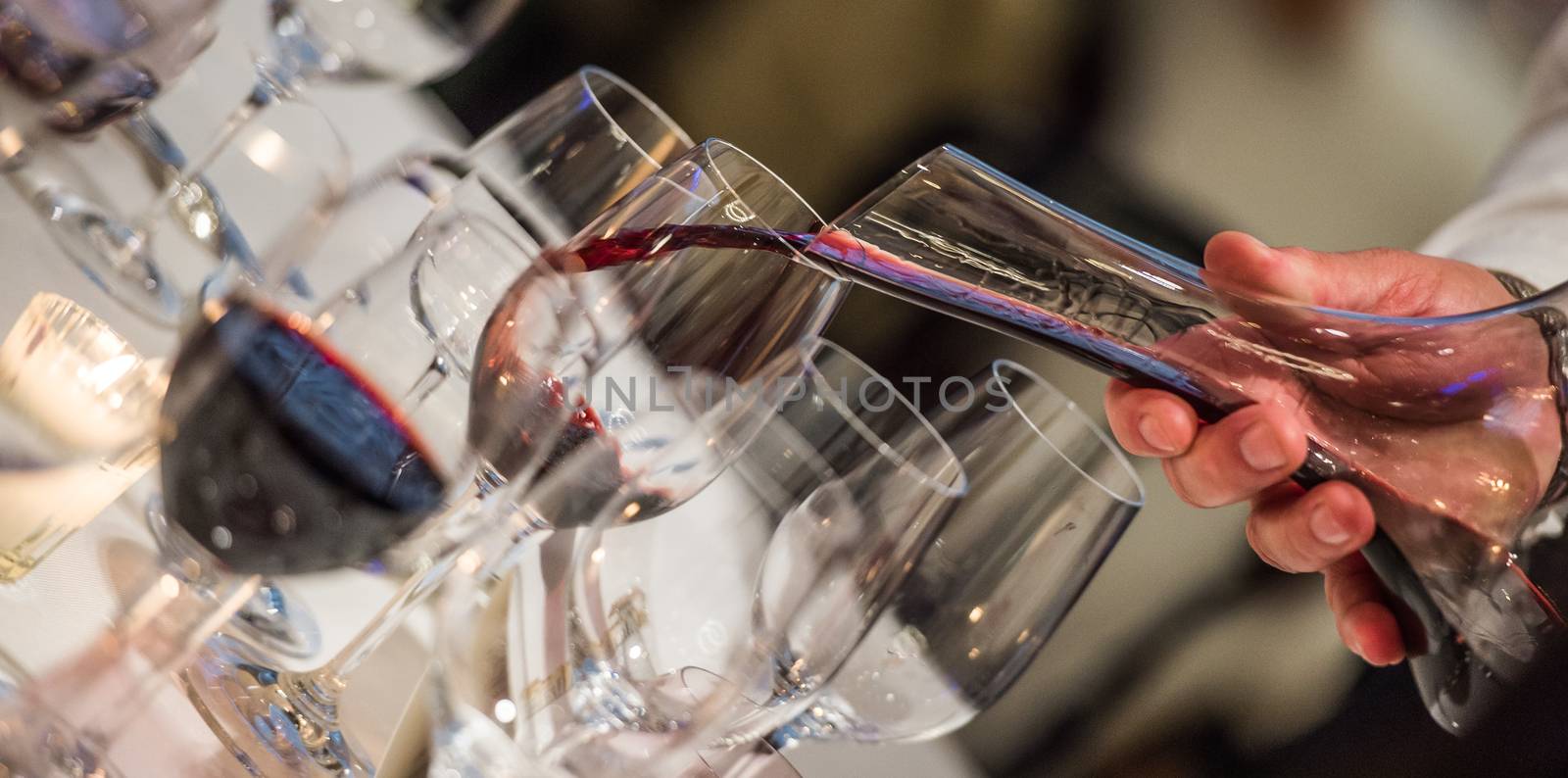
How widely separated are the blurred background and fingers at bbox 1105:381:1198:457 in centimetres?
54

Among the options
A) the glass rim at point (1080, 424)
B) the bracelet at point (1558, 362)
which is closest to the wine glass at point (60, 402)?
the glass rim at point (1080, 424)

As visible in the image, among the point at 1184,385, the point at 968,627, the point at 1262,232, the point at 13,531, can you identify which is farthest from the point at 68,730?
the point at 1262,232

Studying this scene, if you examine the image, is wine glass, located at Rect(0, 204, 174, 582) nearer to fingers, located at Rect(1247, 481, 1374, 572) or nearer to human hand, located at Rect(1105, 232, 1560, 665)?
human hand, located at Rect(1105, 232, 1560, 665)

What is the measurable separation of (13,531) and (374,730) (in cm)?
14

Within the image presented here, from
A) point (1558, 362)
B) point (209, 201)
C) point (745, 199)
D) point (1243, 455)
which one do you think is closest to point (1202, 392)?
point (1243, 455)

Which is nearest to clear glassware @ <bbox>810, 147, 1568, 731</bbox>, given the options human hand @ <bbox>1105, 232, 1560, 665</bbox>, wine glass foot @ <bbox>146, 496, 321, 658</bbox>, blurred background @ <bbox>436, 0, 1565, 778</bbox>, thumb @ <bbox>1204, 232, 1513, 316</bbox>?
human hand @ <bbox>1105, 232, 1560, 665</bbox>

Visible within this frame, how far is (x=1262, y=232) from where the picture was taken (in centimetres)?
129

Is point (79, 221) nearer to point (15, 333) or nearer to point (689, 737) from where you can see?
point (15, 333)

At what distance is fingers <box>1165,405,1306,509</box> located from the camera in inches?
22.8

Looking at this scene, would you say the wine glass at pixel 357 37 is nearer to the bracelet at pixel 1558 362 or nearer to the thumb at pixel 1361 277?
the thumb at pixel 1361 277

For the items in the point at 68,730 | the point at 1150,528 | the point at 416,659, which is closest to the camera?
the point at 68,730

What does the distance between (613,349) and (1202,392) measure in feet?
1.06

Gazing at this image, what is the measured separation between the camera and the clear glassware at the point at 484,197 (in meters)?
0.43

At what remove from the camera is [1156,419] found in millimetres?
677
